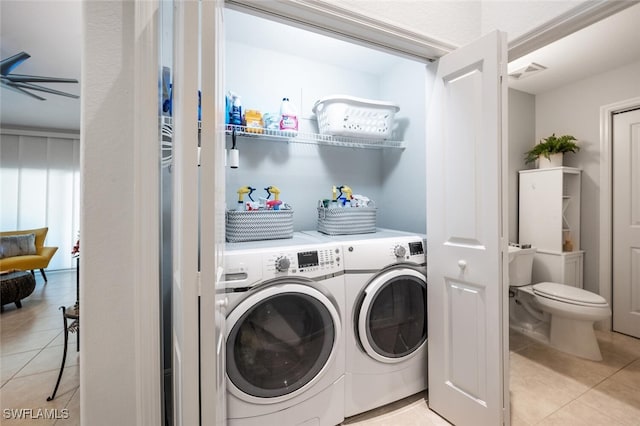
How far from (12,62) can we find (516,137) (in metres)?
3.76

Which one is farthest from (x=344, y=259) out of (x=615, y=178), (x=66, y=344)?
Answer: (x=615, y=178)

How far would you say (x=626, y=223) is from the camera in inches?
102

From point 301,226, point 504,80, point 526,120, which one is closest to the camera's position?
point 504,80

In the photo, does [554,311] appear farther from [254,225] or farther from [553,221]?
[254,225]

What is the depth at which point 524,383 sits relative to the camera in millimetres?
1892

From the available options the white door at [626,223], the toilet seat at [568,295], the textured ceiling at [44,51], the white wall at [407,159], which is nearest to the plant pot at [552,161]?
the white door at [626,223]

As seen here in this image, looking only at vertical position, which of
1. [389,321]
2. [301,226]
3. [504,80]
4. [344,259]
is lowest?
[389,321]

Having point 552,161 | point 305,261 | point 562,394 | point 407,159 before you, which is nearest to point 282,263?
point 305,261

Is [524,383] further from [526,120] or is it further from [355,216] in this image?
[526,120]

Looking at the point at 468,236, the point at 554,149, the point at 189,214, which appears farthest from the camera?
the point at 554,149

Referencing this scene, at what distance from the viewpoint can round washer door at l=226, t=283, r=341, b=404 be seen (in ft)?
3.96

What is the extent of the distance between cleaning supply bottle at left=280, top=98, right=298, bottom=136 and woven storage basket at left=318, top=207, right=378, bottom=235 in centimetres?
58

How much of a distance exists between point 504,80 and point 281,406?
1.80 metres

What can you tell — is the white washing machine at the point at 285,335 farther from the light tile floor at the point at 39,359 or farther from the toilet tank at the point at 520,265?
the toilet tank at the point at 520,265
